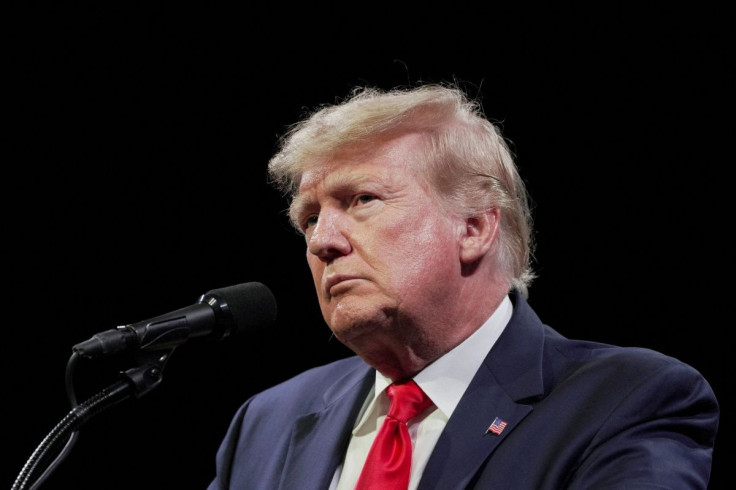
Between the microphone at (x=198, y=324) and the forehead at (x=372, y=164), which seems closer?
the microphone at (x=198, y=324)

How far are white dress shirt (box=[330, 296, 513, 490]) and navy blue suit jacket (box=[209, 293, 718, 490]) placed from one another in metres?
0.05

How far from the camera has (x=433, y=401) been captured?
2.44m

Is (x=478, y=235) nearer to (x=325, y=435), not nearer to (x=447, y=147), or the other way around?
(x=447, y=147)

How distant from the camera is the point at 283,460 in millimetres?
2730

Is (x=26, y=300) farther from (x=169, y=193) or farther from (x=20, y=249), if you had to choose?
(x=169, y=193)

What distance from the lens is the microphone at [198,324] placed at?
171cm

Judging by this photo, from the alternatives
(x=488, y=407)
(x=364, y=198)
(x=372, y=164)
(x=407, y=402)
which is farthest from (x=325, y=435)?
(x=372, y=164)

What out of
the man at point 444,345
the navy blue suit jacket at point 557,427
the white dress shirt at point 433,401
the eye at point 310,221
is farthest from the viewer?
the eye at point 310,221

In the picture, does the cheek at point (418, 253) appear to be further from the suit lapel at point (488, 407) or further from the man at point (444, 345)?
the suit lapel at point (488, 407)

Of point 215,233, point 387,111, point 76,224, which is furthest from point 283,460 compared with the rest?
point 76,224

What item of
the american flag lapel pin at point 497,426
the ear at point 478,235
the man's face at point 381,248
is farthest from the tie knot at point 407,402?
the ear at point 478,235

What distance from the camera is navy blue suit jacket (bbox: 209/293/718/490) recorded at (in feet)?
6.46

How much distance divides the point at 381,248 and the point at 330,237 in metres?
0.16

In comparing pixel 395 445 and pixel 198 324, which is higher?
pixel 198 324
